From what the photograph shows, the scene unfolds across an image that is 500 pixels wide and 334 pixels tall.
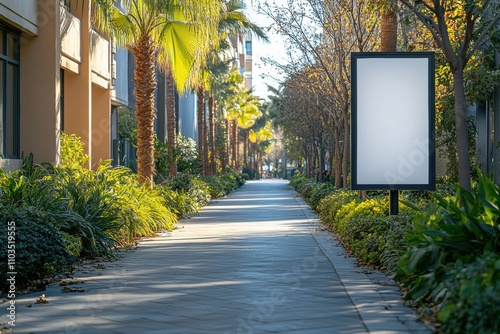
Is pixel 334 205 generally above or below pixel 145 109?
below

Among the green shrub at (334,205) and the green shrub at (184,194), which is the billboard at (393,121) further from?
the green shrub at (184,194)

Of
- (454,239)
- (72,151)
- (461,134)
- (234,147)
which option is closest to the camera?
(454,239)

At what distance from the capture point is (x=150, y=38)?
23.8m

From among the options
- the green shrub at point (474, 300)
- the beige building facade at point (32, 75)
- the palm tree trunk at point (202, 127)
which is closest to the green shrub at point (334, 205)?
the beige building facade at point (32, 75)

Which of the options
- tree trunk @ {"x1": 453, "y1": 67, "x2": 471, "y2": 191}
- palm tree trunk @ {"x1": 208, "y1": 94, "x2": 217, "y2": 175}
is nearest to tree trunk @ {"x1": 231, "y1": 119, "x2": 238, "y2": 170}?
palm tree trunk @ {"x1": 208, "y1": 94, "x2": 217, "y2": 175}

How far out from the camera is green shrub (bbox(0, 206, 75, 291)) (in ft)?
33.3

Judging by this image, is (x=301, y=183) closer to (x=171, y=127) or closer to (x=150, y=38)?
(x=171, y=127)

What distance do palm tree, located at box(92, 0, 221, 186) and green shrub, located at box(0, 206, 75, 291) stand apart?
11.9 meters

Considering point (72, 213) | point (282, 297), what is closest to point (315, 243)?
point (72, 213)

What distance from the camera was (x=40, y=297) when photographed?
31.8 feet

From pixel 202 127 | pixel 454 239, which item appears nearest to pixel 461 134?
pixel 454 239

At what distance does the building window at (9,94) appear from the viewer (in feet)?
62.8

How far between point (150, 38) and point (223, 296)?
15.0 metres

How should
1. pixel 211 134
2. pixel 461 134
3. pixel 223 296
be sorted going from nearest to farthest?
pixel 223 296, pixel 461 134, pixel 211 134
